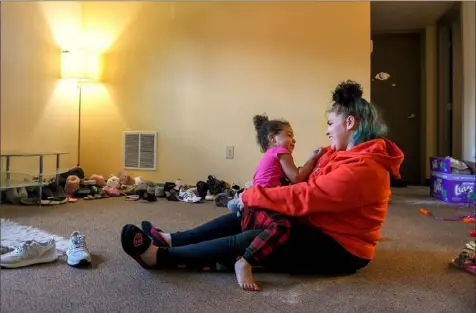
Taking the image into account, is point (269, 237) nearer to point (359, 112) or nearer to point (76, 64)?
point (359, 112)

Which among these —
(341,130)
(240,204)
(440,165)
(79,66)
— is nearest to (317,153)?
(341,130)

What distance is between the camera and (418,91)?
1.05m

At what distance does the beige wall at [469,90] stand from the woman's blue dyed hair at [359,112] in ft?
2.86

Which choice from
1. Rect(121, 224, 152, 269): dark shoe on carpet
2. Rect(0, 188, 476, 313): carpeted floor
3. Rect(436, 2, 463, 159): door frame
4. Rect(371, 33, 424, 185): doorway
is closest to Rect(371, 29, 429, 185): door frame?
Rect(371, 33, 424, 185): doorway

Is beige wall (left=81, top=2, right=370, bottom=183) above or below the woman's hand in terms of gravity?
above

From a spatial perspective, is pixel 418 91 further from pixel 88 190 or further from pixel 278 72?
pixel 88 190

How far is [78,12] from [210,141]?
625 millimetres

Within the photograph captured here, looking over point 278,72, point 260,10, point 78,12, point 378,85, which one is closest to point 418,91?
point 378,85

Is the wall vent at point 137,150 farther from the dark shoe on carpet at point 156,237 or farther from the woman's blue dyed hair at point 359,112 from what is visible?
the woman's blue dyed hair at point 359,112

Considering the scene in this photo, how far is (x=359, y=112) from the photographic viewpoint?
0.67m

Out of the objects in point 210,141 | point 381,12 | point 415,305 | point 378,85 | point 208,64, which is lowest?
point 415,305

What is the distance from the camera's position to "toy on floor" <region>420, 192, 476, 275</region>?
2.27 feet

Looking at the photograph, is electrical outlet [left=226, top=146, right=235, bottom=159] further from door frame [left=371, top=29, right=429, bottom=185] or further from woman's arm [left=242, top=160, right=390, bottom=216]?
door frame [left=371, top=29, right=429, bottom=185]

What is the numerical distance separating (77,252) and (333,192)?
532 mm
